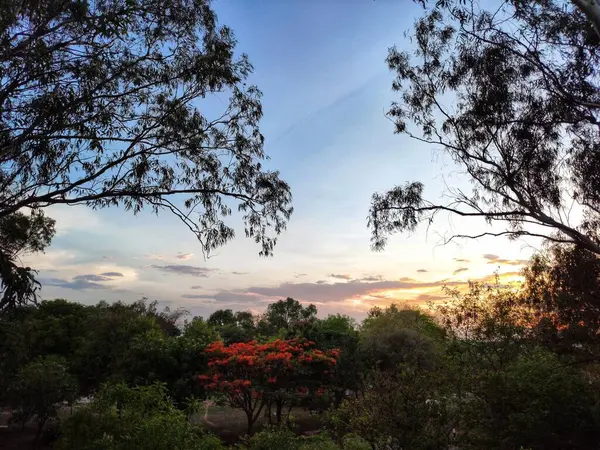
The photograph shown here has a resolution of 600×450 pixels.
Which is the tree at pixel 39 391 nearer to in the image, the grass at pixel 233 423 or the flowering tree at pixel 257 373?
the grass at pixel 233 423

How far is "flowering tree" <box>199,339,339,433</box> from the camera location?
1318 centimetres

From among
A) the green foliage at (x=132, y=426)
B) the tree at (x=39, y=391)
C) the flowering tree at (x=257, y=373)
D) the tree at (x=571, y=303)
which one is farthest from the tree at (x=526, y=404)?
the tree at (x=39, y=391)

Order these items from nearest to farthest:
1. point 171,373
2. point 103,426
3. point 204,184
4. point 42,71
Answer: point 103,426, point 42,71, point 204,184, point 171,373

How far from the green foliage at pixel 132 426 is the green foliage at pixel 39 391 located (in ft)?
31.2

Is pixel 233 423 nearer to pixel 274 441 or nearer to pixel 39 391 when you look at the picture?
pixel 39 391

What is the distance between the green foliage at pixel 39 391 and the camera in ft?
49.0

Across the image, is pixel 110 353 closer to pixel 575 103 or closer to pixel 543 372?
pixel 543 372

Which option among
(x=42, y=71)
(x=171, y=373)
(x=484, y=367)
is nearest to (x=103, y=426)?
A: (x=42, y=71)

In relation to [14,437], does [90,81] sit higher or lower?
higher

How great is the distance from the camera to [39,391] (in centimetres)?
1509

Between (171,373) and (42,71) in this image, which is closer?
(42,71)

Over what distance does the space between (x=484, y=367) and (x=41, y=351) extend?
21193mm

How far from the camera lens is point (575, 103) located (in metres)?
10.5

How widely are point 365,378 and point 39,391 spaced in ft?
35.2
